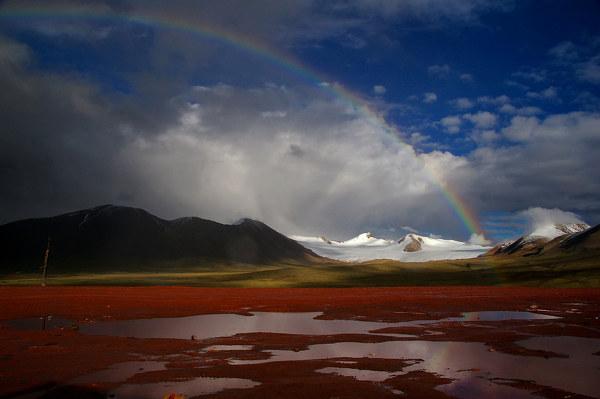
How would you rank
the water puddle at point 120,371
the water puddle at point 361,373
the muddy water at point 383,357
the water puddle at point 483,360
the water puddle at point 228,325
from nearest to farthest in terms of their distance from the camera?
the muddy water at point 383,357 → the water puddle at point 120,371 → the water puddle at point 483,360 → the water puddle at point 361,373 → the water puddle at point 228,325

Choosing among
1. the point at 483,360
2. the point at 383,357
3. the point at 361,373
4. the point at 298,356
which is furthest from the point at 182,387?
the point at 483,360

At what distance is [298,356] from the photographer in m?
21.1

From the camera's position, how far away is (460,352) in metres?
22.6

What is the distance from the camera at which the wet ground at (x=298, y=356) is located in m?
15.2

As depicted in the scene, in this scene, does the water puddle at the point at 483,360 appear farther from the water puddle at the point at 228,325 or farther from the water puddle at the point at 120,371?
the water puddle at the point at 228,325

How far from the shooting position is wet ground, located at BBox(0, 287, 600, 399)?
15.2m

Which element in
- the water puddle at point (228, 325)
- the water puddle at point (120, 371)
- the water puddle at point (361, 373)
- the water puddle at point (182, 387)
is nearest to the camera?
the water puddle at point (182, 387)

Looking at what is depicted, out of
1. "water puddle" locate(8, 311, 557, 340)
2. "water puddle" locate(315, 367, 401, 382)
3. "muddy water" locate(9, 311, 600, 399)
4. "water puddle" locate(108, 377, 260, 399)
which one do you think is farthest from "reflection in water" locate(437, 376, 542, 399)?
"water puddle" locate(8, 311, 557, 340)

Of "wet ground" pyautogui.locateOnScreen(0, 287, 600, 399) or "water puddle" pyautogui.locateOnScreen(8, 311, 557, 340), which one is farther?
"water puddle" pyautogui.locateOnScreen(8, 311, 557, 340)

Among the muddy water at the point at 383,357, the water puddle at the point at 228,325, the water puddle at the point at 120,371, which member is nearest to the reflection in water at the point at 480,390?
A: the muddy water at the point at 383,357

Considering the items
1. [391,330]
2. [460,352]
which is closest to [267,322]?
[391,330]

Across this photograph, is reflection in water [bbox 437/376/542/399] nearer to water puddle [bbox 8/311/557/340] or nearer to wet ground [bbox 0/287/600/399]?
wet ground [bbox 0/287/600/399]

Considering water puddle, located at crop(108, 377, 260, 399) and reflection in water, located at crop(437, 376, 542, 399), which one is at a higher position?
water puddle, located at crop(108, 377, 260, 399)

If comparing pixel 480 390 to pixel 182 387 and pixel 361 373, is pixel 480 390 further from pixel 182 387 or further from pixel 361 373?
pixel 182 387
